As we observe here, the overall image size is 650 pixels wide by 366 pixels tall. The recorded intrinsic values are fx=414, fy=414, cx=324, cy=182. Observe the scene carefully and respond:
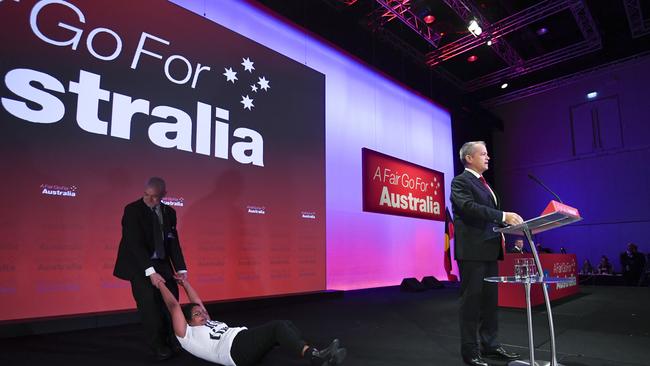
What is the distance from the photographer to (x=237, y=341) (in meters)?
2.27

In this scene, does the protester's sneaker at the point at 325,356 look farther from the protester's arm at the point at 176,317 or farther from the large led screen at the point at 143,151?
the large led screen at the point at 143,151

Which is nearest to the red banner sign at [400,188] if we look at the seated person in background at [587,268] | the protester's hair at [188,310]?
the seated person in background at [587,268]

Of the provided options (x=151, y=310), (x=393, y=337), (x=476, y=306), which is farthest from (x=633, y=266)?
(x=151, y=310)

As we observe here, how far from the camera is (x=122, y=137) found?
167 inches

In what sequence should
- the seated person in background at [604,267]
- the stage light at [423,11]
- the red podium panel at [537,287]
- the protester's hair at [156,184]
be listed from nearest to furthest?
the protester's hair at [156,184] < the red podium panel at [537,287] < the stage light at [423,11] < the seated person in background at [604,267]

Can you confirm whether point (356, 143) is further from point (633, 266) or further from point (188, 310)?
point (633, 266)

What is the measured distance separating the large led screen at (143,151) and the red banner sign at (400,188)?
154 centimetres

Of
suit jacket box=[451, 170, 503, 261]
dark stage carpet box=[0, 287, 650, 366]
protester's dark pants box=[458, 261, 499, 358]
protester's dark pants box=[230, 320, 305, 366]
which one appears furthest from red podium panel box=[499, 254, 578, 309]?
protester's dark pants box=[230, 320, 305, 366]

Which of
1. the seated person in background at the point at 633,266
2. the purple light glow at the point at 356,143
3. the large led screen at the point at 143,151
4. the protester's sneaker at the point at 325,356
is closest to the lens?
the protester's sneaker at the point at 325,356

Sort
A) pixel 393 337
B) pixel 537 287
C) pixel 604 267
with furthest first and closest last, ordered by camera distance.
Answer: pixel 604 267 → pixel 537 287 → pixel 393 337

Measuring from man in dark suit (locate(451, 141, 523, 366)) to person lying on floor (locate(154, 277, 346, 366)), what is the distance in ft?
2.72

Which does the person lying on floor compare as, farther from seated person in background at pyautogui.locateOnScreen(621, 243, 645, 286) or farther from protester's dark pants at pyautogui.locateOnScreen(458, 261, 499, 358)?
seated person in background at pyautogui.locateOnScreen(621, 243, 645, 286)

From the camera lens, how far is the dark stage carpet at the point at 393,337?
105 inches

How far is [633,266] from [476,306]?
9.01 meters
